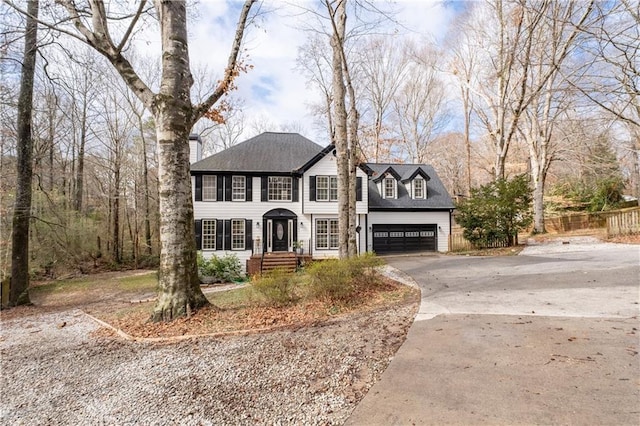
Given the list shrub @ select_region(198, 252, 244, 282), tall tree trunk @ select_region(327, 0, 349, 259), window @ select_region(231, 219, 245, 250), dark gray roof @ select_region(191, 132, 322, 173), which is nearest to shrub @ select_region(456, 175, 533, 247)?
dark gray roof @ select_region(191, 132, 322, 173)

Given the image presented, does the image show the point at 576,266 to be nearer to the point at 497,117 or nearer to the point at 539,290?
the point at 539,290

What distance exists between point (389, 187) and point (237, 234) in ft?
30.3

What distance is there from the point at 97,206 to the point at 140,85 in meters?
19.2

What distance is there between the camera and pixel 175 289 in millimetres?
4863

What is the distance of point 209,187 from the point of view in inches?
599

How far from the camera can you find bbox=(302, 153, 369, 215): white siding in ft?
50.5

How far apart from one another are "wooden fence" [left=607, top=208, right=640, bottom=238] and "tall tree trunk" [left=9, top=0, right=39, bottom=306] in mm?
22857

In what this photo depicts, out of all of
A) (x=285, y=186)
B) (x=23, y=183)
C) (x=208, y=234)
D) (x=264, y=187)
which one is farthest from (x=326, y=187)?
(x=23, y=183)

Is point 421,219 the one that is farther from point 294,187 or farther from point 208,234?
point 208,234

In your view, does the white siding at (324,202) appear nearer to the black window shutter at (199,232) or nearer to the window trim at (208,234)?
the window trim at (208,234)

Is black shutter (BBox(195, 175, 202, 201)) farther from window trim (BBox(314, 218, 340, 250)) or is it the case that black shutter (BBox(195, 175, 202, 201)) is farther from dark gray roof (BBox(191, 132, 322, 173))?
window trim (BBox(314, 218, 340, 250))

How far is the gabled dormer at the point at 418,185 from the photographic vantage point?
686 inches

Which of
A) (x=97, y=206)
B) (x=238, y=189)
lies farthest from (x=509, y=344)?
(x=97, y=206)

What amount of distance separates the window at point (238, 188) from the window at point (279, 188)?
1.47 meters
